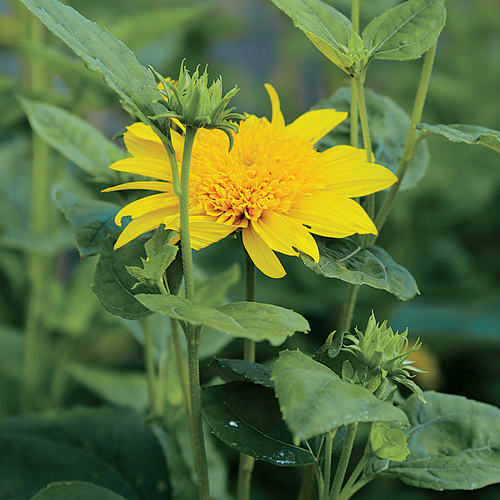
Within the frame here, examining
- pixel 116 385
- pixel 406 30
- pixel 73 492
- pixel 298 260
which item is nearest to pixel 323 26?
pixel 406 30

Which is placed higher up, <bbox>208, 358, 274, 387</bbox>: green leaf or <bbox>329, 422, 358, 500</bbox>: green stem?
<bbox>208, 358, 274, 387</bbox>: green leaf

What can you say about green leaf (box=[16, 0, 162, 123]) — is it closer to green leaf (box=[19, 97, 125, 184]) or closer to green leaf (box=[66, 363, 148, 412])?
green leaf (box=[19, 97, 125, 184])

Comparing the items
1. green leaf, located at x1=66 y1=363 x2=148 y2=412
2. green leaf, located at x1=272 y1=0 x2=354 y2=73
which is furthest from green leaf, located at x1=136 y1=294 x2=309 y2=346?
green leaf, located at x1=66 y1=363 x2=148 y2=412

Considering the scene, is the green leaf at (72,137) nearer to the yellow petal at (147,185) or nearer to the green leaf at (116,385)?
the yellow petal at (147,185)

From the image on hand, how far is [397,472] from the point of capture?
0.24m

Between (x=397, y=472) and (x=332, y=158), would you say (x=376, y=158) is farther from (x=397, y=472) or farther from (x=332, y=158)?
(x=397, y=472)

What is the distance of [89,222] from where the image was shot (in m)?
0.27

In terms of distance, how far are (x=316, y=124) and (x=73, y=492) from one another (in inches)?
9.0

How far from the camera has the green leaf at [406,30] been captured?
0.24 meters

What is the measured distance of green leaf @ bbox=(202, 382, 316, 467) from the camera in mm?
232

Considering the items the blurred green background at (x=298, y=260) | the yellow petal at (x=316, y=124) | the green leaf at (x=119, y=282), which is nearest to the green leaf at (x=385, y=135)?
the yellow petal at (x=316, y=124)

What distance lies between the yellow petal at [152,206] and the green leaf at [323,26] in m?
0.09

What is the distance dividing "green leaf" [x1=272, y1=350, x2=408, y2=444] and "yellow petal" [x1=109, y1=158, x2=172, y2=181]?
0.34 feet

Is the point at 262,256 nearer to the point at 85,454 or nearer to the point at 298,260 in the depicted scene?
the point at 85,454
